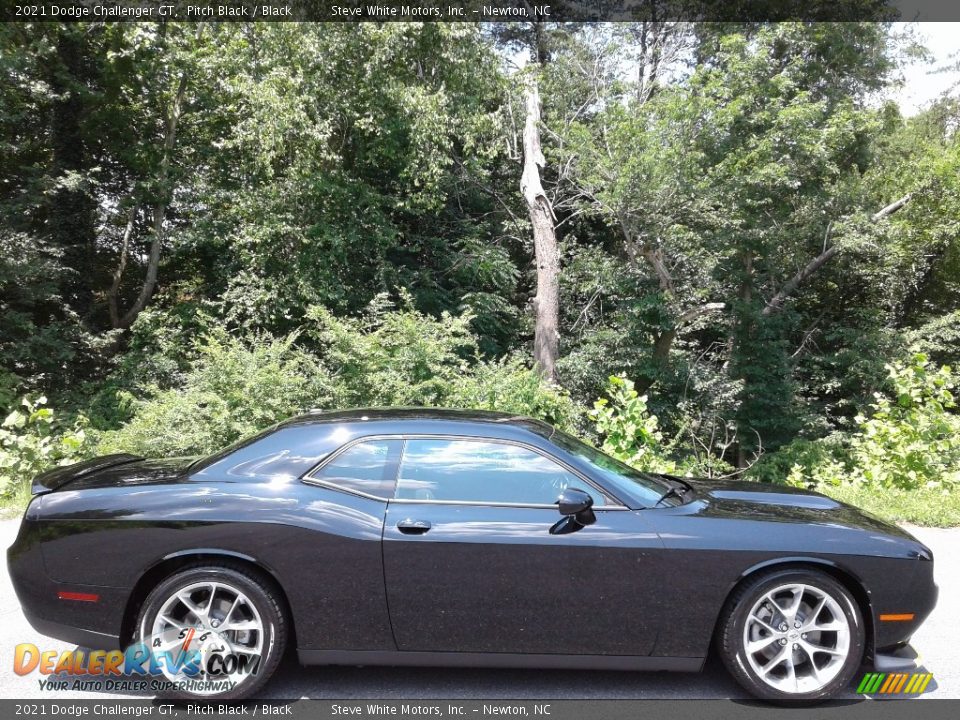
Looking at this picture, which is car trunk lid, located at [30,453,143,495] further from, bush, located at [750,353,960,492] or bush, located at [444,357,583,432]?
bush, located at [750,353,960,492]

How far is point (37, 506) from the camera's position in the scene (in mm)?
3439

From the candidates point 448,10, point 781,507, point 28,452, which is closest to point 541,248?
point 448,10

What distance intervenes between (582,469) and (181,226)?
16309 millimetres

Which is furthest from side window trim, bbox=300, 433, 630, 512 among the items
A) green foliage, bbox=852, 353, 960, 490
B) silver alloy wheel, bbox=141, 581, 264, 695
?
green foliage, bbox=852, 353, 960, 490

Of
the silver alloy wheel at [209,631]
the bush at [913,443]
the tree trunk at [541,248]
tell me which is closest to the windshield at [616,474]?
the silver alloy wheel at [209,631]

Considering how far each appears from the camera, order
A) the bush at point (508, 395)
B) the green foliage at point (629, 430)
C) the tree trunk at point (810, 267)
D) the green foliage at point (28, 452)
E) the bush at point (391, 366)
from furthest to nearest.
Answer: the tree trunk at point (810, 267)
the bush at point (508, 395)
the bush at point (391, 366)
the green foliage at point (629, 430)
the green foliage at point (28, 452)

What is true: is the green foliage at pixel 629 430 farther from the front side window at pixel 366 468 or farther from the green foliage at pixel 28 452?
the green foliage at pixel 28 452

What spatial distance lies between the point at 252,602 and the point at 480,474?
4.14 ft

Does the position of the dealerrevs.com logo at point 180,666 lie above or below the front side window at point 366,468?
below

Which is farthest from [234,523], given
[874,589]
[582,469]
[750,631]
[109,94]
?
[109,94]

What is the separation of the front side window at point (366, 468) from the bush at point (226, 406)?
5.08m

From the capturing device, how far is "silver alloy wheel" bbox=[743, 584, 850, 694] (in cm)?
322

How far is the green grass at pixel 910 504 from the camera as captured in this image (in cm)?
605

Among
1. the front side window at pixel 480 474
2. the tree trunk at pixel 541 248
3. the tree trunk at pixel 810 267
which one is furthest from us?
the tree trunk at pixel 810 267
